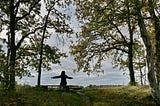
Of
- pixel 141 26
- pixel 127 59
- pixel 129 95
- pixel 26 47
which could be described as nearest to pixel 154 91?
pixel 141 26

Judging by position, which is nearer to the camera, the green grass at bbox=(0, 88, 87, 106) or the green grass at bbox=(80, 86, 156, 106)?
the green grass at bbox=(0, 88, 87, 106)

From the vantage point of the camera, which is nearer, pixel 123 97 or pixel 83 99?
pixel 83 99

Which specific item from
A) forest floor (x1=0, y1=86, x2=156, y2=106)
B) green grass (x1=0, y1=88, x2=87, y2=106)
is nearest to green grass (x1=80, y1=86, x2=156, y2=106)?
forest floor (x1=0, y1=86, x2=156, y2=106)

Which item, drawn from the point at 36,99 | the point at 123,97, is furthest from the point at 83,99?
the point at 36,99

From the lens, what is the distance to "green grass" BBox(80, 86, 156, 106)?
34.6m

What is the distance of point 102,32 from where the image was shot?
145 ft

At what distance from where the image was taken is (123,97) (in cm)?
3766

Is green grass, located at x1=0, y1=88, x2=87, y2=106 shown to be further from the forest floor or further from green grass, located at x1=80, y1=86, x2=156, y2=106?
green grass, located at x1=80, y1=86, x2=156, y2=106

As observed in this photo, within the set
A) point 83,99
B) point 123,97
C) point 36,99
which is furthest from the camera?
point 123,97

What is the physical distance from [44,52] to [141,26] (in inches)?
669

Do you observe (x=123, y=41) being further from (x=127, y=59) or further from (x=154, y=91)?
(x=154, y=91)

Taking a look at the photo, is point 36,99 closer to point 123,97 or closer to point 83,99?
point 83,99

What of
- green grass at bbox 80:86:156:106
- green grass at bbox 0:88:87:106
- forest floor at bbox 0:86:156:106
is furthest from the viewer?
green grass at bbox 80:86:156:106

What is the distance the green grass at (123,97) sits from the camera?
34.6m
